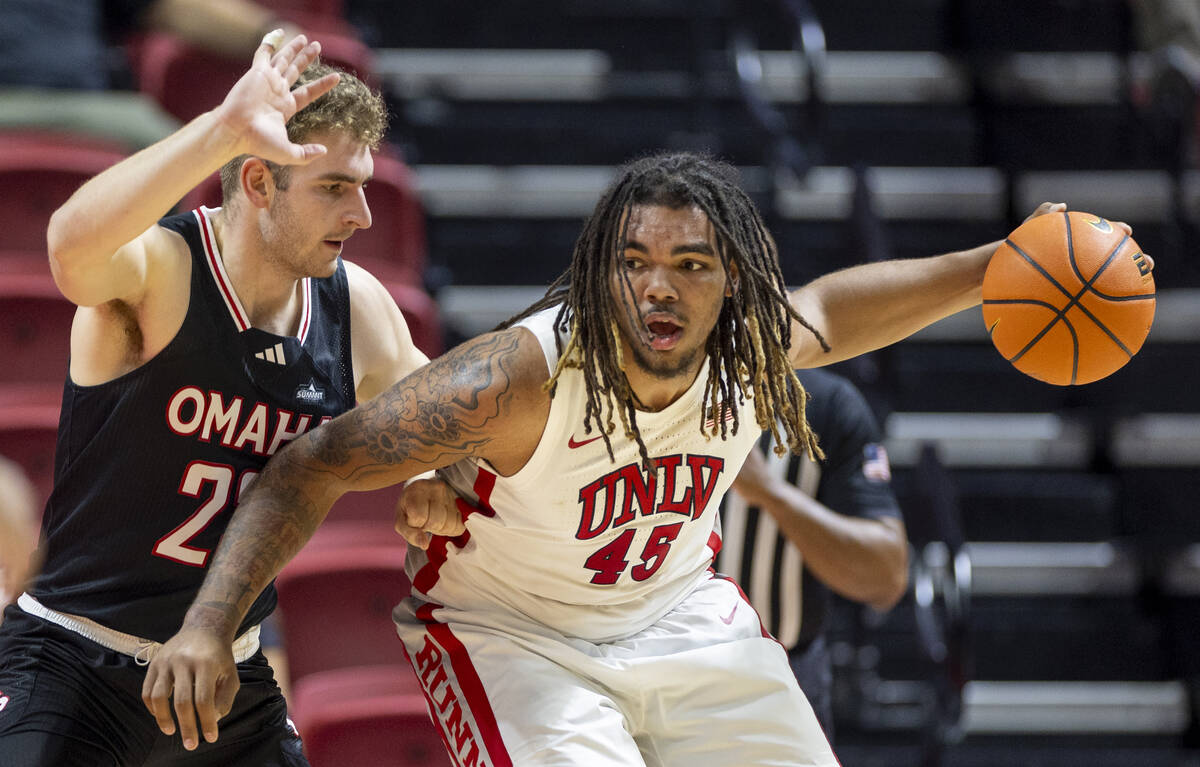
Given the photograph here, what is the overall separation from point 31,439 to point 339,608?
3.50ft

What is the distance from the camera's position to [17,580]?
2873 mm

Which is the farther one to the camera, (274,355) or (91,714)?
(274,355)

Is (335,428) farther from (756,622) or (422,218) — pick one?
(422,218)

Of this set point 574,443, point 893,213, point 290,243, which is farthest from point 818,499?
point 893,213

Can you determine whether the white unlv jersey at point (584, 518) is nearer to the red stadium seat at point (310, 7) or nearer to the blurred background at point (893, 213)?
the blurred background at point (893, 213)

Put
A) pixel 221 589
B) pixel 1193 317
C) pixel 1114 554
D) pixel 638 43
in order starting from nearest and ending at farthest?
1. pixel 221 589
2. pixel 1114 554
3. pixel 1193 317
4. pixel 638 43

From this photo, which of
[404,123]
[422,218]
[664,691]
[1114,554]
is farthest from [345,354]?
[1114,554]

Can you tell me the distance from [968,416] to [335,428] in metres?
4.14

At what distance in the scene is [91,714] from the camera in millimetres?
2766

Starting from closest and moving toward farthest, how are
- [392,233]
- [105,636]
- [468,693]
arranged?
[105,636] < [468,693] < [392,233]

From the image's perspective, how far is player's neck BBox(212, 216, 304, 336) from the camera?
2914 millimetres

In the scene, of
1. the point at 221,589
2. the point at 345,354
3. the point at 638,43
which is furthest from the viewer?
the point at 638,43

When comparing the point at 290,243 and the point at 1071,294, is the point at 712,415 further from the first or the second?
the point at 290,243

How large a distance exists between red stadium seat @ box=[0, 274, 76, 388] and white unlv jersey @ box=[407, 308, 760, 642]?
228 centimetres
